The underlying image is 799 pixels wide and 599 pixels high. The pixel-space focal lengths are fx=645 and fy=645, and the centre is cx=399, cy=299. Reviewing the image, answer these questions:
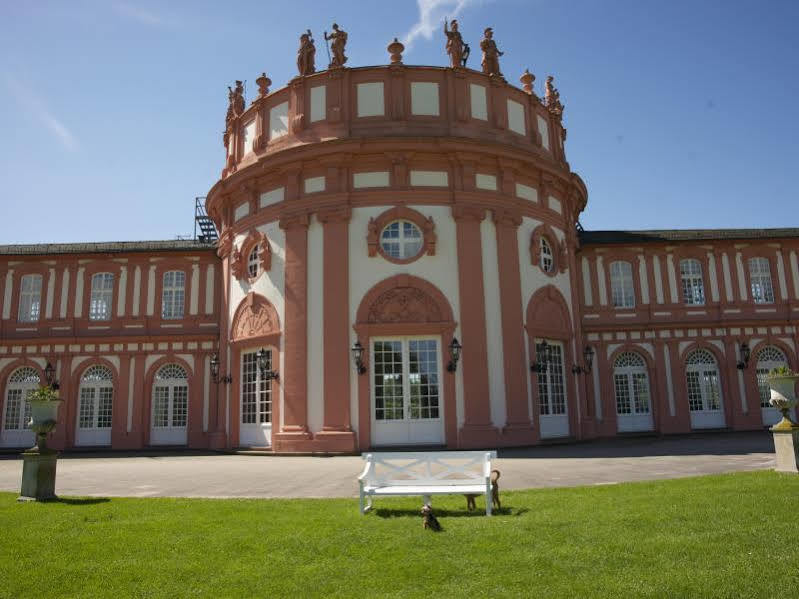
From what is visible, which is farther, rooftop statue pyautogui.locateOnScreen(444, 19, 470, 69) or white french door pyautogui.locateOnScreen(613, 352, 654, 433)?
white french door pyautogui.locateOnScreen(613, 352, 654, 433)

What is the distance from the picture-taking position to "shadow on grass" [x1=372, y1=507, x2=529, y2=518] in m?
7.80

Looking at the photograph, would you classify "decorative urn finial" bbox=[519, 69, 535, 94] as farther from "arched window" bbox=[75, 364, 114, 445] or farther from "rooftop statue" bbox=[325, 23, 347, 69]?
"arched window" bbox=[75, 364, 114, 445]

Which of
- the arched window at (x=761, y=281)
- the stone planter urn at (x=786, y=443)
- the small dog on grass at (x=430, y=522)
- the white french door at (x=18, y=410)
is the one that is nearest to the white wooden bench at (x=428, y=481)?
the small dog on grass at (x=430, y=522)

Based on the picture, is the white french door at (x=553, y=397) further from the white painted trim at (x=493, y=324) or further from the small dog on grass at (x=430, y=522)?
the small dog on grass at (x=430, y=522)

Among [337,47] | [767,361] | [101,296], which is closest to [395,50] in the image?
[337,47]

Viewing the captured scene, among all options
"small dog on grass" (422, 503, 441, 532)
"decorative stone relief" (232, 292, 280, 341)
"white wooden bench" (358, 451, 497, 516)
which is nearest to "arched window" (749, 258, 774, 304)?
"decorative stone relief" (232, 292, 280, 341)

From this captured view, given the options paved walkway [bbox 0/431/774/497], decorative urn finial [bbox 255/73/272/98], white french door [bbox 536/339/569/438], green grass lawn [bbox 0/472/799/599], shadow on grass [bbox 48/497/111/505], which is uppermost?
decorative urn finial [bbox 255/73/272/98]

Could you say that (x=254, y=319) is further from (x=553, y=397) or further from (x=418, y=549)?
(x=418, y=549)

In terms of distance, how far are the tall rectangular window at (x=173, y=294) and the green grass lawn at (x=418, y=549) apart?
15.9 m

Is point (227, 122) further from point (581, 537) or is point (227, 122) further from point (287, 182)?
point (581, 537)

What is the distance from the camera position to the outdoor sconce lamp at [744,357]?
2406 cm

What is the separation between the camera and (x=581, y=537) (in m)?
6.43

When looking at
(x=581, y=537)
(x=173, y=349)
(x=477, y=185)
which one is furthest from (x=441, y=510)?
(x=173, y=349)

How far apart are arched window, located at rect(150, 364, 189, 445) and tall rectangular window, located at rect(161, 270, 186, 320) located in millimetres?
2019
